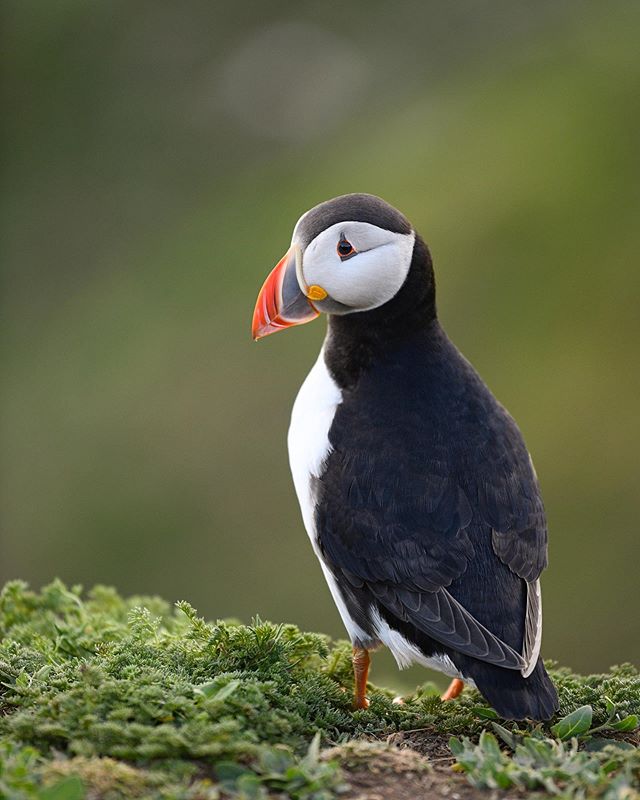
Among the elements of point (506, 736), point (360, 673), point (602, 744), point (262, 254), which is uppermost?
point (262, 254)

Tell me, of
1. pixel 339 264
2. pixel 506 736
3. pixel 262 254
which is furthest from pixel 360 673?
pixel 262 254

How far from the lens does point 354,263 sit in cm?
464

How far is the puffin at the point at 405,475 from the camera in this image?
13.7 feet

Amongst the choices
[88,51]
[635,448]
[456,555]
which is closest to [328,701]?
[456,555]

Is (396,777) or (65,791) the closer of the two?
(65,791)

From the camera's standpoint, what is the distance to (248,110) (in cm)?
2053

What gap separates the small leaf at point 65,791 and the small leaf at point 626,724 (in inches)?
82.8

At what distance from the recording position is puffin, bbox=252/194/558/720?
4.18 meters

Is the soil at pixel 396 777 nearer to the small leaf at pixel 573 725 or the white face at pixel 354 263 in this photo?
the small leaf at pixel 573 725

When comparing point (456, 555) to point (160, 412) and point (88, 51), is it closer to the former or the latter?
point (160, 412)

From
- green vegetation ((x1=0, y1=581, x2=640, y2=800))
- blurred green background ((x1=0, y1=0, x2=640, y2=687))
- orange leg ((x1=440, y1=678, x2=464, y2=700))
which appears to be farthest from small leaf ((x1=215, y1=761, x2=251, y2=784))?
blurred green background ((x1=0, y1=0, x2=640, y2=687))

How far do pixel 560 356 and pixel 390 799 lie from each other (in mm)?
9645

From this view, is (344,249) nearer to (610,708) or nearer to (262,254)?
(610,708)

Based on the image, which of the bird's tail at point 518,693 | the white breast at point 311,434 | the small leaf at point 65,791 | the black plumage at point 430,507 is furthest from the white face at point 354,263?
the small leaf at point 65,791
